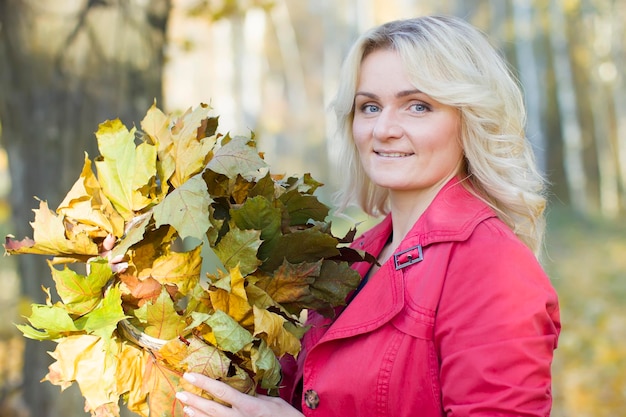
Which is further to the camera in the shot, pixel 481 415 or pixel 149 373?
pixel 149 373

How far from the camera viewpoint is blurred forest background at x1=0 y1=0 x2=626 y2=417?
3.19 meters

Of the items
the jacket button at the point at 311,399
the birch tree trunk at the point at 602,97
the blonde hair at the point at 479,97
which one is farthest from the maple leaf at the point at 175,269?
the birch tree trunk at the point at 602,97

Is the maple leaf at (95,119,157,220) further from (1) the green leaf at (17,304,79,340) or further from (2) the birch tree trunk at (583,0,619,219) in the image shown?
(2) the birch tree trunk at (583,0,619,219)

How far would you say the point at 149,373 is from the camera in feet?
5.71

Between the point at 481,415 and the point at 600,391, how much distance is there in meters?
5.62

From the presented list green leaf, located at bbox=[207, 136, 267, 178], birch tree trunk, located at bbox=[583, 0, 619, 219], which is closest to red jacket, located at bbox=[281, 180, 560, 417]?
green leaf, located at bbox=[207, 136, 267, 178]

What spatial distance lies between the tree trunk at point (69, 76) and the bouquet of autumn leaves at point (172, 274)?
143 centimetres

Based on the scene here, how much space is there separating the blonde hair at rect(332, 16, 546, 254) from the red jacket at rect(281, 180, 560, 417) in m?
0.13

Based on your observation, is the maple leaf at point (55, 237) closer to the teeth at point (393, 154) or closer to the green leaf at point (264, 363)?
the green leaf at point (264, 363)

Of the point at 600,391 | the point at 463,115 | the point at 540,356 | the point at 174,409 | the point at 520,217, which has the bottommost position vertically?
the point at 600,391

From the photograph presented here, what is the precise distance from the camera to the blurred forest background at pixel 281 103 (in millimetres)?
3193

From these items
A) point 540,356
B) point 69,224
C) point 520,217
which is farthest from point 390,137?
point 69,224

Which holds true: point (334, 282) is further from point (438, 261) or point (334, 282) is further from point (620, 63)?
point (620, 63)

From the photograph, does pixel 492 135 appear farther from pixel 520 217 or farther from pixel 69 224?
pixel 69 224
